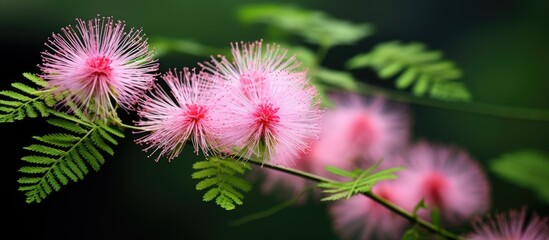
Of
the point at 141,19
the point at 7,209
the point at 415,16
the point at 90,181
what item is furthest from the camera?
the point at 415,16

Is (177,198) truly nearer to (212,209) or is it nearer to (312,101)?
(212,209)

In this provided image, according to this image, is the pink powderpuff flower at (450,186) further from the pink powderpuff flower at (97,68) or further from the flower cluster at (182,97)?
the pink powderpuff flower at (97,68)

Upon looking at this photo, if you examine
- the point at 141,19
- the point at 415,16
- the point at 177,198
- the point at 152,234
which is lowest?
the point at 152,234

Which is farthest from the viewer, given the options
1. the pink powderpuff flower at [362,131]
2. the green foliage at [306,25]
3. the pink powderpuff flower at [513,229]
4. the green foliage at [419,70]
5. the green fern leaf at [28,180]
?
the green foliage at [306,25]

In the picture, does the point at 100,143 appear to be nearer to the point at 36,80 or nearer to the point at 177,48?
the point at 36,80

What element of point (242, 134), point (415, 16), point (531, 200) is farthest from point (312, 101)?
point (415, 16)

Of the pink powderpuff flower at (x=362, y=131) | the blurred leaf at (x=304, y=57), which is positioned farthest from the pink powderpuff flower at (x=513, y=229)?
the blurred leaf at (x=304, y=57)
